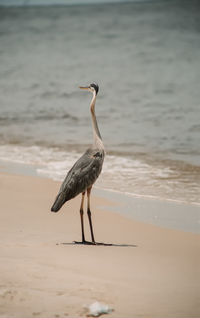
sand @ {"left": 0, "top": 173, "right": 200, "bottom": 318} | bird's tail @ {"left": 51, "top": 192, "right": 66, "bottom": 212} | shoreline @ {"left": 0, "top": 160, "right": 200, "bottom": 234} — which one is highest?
bird's tail @ {"left": 51, "top": 192, "right": 66, "bottom": 212}

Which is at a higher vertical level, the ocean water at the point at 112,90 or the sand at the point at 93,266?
the ocean water at the point at 112,90

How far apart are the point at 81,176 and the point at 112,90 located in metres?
16.9

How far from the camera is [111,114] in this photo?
17.4 meters

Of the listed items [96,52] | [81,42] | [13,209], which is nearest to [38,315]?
[13,209]

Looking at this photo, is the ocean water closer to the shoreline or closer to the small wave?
the small wave

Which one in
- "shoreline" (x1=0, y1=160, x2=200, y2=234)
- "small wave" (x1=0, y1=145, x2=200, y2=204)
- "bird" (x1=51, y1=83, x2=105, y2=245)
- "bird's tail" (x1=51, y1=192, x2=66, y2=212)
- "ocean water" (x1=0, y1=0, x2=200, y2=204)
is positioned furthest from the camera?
"ocean water" (x1=0, y1=0, x2=200, y2=204)

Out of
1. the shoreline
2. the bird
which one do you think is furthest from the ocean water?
the bird

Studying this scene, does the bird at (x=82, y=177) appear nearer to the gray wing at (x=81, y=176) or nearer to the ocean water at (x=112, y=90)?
the gray wing at (x=81, y=176)

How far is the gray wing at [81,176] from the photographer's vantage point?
17.0 ft

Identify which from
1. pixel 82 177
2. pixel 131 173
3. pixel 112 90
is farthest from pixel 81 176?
pixel 112 90

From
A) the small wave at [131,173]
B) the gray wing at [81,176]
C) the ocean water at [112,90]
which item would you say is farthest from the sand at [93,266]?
the ocean water at [112,90]

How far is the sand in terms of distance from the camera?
3.64 m

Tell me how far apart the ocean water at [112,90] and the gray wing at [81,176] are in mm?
1873

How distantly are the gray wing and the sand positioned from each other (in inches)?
17.4
